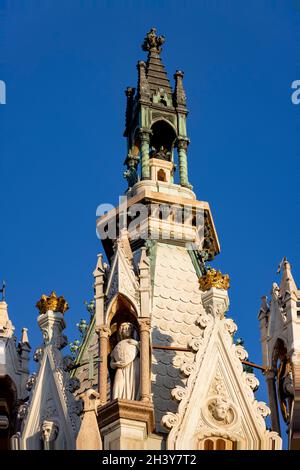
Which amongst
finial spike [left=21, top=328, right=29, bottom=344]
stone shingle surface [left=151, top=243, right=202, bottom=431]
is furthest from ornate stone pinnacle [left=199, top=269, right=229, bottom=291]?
finial spike [left=21, top=328, right=29, bottom=344]

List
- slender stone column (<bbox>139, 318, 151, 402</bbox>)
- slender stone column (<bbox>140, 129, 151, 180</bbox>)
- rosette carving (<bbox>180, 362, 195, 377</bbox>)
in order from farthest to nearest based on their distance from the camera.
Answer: slender stone column (<bbox>140, 129, 151, 180</bbox>) < rosette carving (<bbox>180, 362, 195, 377</bbox>) < slender stone column (<bbox>139, 318, 151, 402</bbox>)

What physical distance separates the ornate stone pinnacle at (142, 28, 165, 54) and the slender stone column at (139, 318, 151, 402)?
16725mm

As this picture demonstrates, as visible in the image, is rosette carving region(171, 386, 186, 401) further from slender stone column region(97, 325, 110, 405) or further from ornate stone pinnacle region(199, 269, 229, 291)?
ornate stone pinnacle region(199, 269, 229, 291)

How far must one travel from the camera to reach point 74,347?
54.7 meters

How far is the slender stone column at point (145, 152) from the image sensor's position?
59.2m

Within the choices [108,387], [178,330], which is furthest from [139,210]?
[108,387]

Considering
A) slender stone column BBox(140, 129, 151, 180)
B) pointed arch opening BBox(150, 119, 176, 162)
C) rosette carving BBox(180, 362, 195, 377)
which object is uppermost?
pointed arch opening BBox(150, 119, 176, 162)

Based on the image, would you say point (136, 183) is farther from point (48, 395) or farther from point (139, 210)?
point (48, 395)

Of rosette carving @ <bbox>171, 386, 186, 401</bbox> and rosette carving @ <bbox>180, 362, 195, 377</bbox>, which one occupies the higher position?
rosette carving @ <bbox>180, 362, 195, 377</bbox>

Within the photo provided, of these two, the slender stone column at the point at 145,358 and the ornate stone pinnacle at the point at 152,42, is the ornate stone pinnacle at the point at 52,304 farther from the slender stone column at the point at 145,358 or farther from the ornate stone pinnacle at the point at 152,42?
the ornate stone pinnacle at the point at 152,42

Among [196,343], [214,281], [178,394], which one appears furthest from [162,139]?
[178,394]

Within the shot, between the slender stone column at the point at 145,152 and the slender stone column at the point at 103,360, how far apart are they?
10.9m

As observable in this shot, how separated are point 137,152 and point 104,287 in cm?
1192

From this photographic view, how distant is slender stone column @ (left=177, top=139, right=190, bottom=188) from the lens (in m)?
59.4
